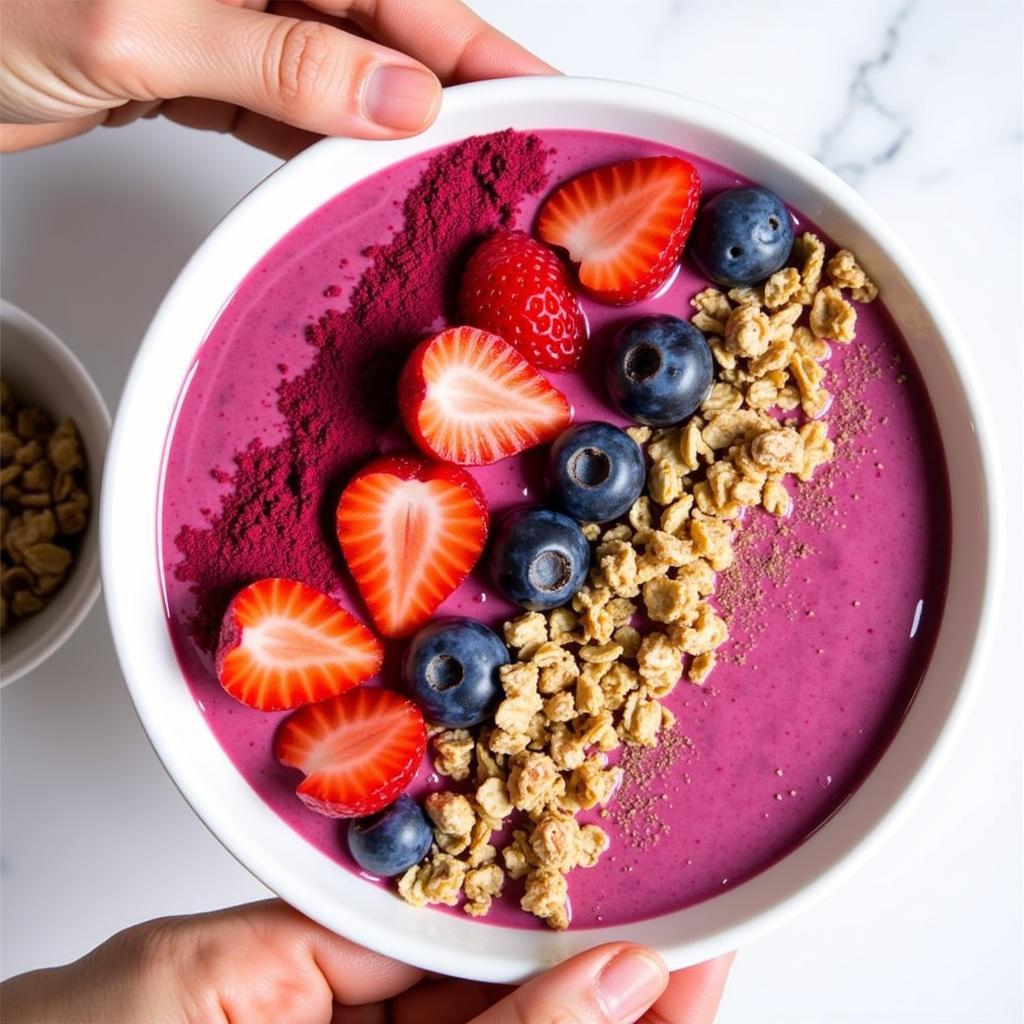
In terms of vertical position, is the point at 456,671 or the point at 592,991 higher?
the point at 456,671

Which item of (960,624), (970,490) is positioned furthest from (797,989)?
(970,490)

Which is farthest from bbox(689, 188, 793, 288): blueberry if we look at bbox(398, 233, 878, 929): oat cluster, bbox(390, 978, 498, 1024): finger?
bbox(390, 978, 498, 1024): finger

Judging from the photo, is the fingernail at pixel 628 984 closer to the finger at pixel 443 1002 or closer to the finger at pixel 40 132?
the finger at pixel 443 1002

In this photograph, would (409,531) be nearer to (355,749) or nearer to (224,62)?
(355,749)

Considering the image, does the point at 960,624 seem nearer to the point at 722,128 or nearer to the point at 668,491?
the point at 668,491

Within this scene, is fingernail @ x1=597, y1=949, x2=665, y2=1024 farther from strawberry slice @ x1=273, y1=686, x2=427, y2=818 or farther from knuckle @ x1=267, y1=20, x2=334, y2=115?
knuckle @ x1=267, y1=20, x2=334, y2=115

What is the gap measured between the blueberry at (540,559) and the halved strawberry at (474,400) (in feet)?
0.33

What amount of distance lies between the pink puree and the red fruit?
5 centimetres

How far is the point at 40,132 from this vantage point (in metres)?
1.67

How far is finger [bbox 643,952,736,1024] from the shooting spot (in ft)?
4.94

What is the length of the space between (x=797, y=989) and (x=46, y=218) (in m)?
1.72

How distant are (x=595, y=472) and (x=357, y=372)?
1.03ft

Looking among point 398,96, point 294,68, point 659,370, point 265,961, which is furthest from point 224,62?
point 265,961

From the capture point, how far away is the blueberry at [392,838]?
4.21 feet
